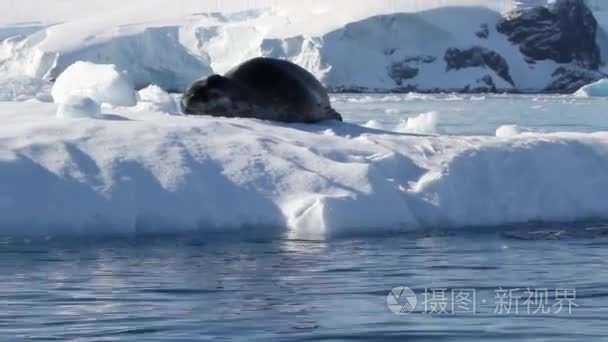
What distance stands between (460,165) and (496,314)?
368 centimetres

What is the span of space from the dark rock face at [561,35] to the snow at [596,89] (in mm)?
58970

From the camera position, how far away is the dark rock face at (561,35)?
353ft

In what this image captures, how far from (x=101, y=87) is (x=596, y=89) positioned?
36.7m

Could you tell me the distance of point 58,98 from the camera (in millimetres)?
12953

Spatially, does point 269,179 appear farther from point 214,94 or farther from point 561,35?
point 561,35

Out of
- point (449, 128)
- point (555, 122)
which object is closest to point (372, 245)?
point (449, 128)

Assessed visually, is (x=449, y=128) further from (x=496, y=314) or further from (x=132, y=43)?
(x=132, y=43)

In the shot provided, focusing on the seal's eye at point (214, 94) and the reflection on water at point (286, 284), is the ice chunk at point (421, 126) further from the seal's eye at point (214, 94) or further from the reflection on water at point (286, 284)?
the reflection on water at point (286, 284)

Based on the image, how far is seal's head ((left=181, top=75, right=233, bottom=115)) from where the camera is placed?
35.1 ft

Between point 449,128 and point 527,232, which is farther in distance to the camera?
point 449,128

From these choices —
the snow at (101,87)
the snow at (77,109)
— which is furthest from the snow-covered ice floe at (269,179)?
the snow at (101,87)

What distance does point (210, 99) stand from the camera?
422 inches

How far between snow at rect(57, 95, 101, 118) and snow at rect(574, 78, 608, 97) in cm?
3858

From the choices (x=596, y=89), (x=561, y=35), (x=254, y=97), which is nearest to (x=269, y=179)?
(x=254, y=97)
